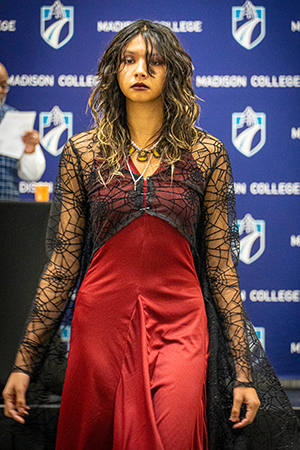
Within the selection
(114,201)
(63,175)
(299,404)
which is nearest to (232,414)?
(114,201)

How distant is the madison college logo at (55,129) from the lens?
3.30 metres

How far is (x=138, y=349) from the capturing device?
1.17 metres

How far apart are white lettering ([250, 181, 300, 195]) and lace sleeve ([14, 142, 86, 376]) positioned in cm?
212

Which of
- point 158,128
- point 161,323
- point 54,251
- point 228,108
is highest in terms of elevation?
point 228,108

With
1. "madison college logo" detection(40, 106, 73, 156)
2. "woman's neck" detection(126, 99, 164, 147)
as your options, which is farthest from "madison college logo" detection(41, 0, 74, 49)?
"woman's neck" detection(126, 99, 164, 147)

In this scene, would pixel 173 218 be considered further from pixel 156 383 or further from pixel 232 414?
pixel 232 414

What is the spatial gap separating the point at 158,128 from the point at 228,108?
2001 millimetres

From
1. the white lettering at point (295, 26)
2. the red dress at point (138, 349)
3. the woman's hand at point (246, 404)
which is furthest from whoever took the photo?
the white lettering at point (295, 26)

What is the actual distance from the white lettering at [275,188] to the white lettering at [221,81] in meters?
0.72

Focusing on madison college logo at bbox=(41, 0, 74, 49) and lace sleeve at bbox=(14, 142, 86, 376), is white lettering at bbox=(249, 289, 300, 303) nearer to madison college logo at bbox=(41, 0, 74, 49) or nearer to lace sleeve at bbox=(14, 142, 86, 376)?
lace sleeve at bbox=(14, 142, 86, 376)

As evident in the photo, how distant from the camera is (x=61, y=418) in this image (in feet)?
3.94

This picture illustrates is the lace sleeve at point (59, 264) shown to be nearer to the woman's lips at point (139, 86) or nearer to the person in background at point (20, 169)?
the woman's lips at point (139, 86)
